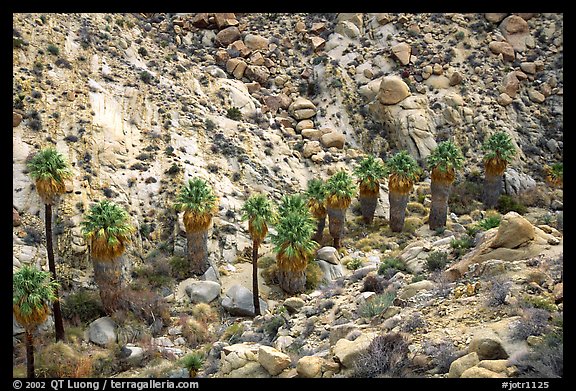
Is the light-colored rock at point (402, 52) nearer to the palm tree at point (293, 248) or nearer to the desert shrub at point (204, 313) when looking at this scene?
the palm tree at point (293, 248)

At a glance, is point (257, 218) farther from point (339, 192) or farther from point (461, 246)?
point (461, 246)

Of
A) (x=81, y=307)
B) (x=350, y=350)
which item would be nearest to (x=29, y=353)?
(x=81, y=307)

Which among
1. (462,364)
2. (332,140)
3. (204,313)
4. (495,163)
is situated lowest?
(204,313)

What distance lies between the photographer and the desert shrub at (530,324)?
11.7 meters

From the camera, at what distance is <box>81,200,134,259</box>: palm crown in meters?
24.4

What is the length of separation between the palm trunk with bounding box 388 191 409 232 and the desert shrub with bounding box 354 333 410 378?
25288 millimetres

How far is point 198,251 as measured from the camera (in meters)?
30.2

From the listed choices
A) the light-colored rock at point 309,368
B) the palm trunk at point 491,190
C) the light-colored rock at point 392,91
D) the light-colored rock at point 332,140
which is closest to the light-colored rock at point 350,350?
the light-colored rock at point 309,368

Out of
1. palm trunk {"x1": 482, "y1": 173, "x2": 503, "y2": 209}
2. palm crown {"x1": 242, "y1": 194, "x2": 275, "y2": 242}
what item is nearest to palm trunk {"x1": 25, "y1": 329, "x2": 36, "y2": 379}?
palm crown {"x1": 242, "y1": 194, "x2": 275, "y2": 242}

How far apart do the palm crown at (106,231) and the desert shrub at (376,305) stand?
542 inches

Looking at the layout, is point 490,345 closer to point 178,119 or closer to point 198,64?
point 178,119

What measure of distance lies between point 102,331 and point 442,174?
27130 millimetres

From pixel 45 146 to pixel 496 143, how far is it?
3584cm

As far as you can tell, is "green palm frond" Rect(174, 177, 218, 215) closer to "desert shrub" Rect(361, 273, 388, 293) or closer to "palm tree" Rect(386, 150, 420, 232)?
"desert shrub" Rect(361, 273, 388, 293)
